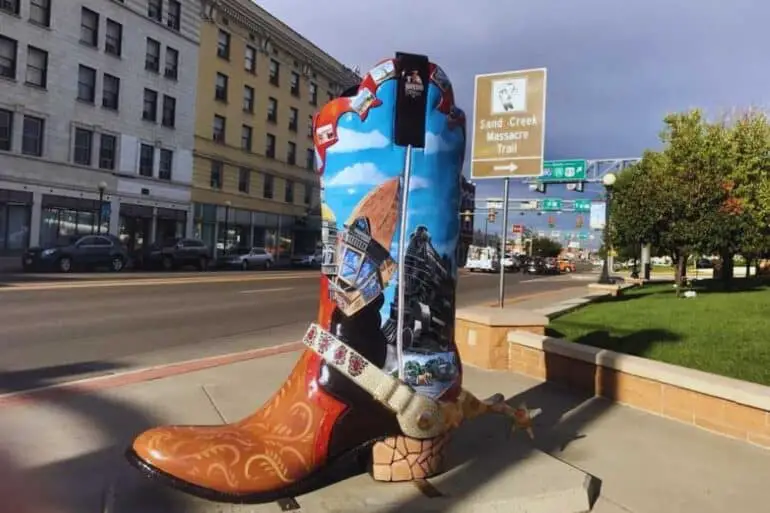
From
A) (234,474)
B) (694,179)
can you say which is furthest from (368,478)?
(694,179)

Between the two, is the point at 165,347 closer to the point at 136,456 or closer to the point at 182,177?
the point at 136,456

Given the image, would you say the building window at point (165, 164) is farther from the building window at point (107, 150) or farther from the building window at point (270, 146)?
the building window at point (270, 146)

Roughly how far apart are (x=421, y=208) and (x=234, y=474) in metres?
1.53

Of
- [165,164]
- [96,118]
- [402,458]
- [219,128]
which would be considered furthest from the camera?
[219,128]

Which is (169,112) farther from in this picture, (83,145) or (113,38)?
(83,145)

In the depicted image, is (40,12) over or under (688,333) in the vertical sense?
over

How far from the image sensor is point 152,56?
36.1m

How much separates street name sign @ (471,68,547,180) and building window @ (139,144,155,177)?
31.5m

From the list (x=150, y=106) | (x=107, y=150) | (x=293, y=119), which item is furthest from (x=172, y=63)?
(x=293, y=119)

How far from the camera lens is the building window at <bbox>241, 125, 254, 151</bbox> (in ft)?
145

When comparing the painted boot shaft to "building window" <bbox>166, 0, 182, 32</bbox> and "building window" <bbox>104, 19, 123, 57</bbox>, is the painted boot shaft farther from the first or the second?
"building window" <bbox>166, 0, 182, 32</bbox>

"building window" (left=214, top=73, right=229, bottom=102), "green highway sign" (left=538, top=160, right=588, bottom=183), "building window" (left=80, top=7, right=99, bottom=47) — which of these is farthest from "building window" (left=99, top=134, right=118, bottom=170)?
"green highway sign" (left=538, top=160, right=588, bottom=183)

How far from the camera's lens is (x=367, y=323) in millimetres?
3180

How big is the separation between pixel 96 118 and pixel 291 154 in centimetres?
1859
